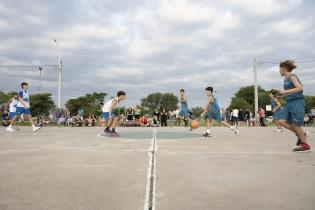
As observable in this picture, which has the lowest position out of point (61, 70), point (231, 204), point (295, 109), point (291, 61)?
point (231, 204)

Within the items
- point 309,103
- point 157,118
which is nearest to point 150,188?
point 157,118

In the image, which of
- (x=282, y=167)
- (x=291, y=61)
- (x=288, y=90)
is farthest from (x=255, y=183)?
(x=291, y=61)

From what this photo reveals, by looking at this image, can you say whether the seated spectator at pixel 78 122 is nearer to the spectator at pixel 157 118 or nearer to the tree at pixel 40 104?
the spectator at pixel 157 118

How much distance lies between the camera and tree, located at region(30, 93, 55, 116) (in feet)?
270

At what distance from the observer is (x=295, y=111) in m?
6.22

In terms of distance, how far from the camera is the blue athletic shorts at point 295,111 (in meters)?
6.15

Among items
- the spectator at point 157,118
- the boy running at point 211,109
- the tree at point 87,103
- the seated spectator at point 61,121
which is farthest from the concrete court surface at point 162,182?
the tree at point 87,103

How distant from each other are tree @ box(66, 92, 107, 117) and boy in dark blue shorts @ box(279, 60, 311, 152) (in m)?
99.1

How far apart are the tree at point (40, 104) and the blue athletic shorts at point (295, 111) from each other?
271 ft

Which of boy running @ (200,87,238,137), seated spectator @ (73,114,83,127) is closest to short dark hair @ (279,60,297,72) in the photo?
boy running @ (200,87,238,137)

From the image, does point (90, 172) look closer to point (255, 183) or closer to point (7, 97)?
point (255, 183)

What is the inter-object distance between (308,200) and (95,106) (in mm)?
115801

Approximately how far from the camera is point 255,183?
10.6 ft

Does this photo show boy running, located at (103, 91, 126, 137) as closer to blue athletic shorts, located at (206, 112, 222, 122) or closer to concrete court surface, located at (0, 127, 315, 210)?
blue athletic shorts, located at (206, 112, 222, 122)
